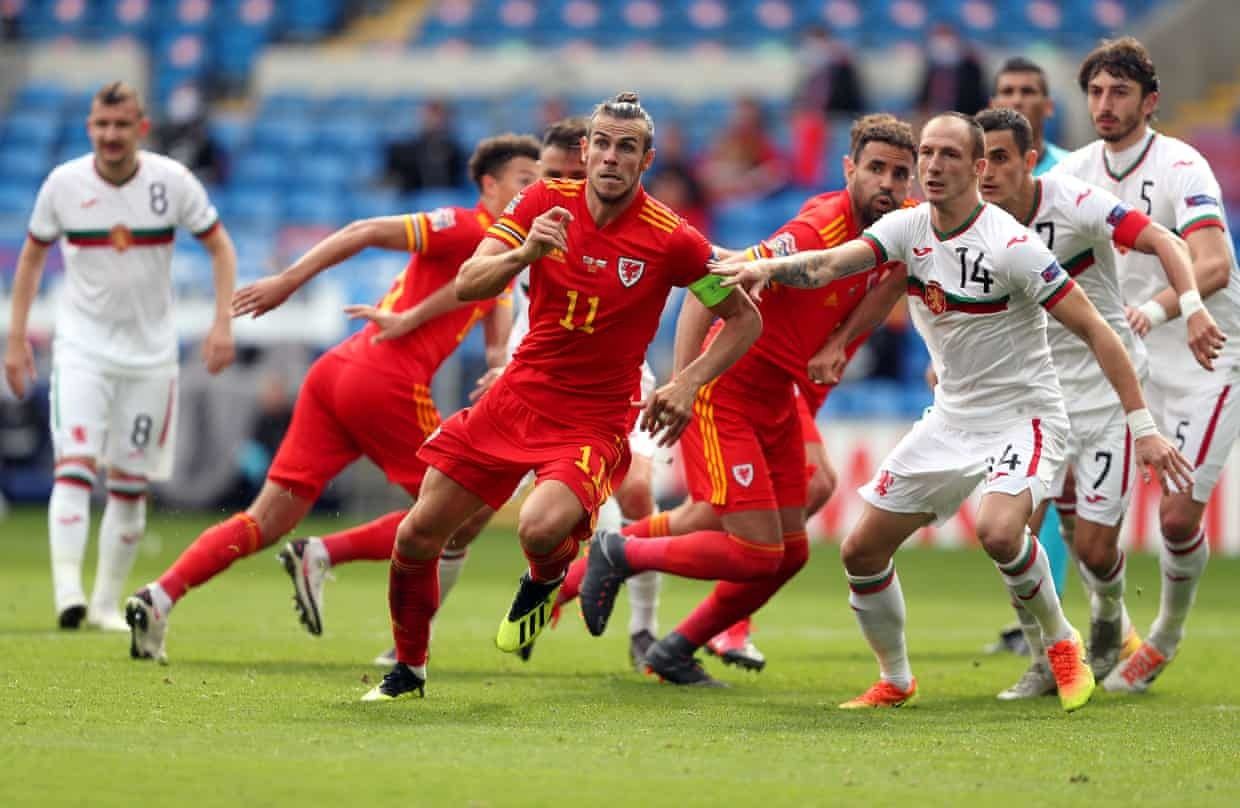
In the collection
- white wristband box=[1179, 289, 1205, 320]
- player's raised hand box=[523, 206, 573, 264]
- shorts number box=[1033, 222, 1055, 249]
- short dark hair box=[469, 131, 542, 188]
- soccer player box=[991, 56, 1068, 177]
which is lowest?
white wristband box=[1179, 289, 1205, 320]

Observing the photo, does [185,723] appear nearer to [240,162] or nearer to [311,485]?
[311,485]

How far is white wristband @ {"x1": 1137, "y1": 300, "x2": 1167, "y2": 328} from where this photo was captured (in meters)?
8.43

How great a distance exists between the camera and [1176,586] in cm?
912

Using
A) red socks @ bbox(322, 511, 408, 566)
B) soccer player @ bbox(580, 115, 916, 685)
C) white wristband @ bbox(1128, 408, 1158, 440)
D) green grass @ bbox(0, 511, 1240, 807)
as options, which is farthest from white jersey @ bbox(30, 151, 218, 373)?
white wristband @ bbox(1128, 408, 1158, 440)

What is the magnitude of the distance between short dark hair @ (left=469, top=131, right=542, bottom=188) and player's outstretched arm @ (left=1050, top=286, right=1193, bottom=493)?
305 cm

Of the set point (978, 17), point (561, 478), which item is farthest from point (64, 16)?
point (561, 478)

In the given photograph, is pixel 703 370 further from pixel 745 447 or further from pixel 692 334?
pixel 745 447

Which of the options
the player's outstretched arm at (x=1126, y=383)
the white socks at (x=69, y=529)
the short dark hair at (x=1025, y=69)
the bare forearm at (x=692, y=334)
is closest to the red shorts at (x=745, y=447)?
the bare forearm at (x=692, y=334)

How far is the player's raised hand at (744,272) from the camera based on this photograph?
7422 millimetres

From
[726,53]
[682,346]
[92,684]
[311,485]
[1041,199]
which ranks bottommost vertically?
[92,684]

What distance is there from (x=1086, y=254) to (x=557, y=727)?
331 cm

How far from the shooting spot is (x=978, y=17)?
2547 centimetres

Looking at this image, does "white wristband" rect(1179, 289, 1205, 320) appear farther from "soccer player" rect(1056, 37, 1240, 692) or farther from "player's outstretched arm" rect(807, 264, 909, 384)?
"player's outstretched arm" rect(807, 264, 909, 384)

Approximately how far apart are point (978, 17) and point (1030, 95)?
1597 cm
